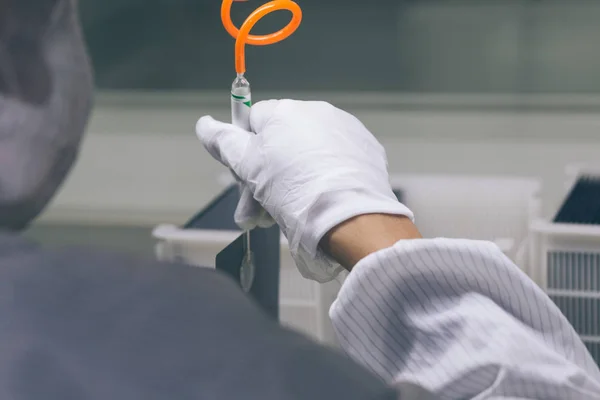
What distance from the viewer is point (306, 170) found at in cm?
75

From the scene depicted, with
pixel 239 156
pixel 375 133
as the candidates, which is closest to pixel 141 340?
pixel 239 156

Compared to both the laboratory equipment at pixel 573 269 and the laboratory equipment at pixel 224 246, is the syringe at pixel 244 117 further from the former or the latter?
the laboratory equipment at pixel 573 269

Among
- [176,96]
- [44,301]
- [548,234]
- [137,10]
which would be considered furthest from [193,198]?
[44,301]

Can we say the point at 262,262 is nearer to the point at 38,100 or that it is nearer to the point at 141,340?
the point at 38,100

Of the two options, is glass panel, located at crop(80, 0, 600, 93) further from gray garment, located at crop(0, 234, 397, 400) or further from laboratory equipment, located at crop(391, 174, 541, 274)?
gray garment, located at crop(0, 234, 397, 400)

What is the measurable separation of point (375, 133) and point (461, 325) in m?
2.11

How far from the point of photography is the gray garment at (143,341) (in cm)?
31

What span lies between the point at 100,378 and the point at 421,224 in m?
1.25

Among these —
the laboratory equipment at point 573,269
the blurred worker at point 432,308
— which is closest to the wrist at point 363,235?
the blurred worker at point 432,308

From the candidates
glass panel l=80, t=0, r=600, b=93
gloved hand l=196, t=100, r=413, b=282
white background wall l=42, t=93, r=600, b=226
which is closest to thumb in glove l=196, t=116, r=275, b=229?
gloved hand l=196, t=100, r=413, b=282

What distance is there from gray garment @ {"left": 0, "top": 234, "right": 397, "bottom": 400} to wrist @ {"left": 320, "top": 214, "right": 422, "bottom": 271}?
0.30 metres

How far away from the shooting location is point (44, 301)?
340 millimetres

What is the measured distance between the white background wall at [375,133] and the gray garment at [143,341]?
192 cm

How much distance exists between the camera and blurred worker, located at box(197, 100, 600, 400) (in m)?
0.55
